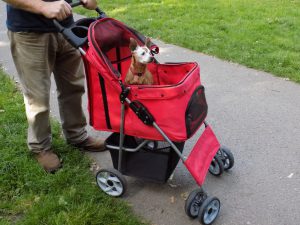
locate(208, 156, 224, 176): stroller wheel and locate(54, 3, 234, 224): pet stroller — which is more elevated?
locate(54, 3, 234, 224): pet stroller

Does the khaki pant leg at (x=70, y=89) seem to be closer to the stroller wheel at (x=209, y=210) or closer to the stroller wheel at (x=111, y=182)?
the stroller wheel at (x=111, y=182)

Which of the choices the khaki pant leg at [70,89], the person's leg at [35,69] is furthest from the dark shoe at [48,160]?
the khaki pant leg at [70,89]

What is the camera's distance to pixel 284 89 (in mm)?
5105

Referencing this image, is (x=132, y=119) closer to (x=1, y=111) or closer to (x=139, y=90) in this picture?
(x=139, y=90)

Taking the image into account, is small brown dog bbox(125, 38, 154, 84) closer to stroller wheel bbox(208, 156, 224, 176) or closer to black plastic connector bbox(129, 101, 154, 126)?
black plastic connector bbox(129, 101, 154, 126)

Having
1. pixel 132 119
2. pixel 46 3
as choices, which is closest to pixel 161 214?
pixel 132 119

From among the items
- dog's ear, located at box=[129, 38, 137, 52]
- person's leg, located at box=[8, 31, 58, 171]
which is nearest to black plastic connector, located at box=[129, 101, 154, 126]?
dog's ear, located at box=[129, 38, 137, 52]

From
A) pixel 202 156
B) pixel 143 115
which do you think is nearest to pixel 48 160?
pixel 143 115

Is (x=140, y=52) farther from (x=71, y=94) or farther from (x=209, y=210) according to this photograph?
(x=209, y=210)

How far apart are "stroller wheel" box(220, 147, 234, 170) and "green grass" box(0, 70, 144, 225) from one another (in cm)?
90

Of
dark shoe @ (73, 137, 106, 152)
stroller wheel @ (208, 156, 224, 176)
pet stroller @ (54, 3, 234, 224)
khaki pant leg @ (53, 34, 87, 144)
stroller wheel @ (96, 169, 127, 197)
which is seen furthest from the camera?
dark shoe @ (73, 137, 106, 152)

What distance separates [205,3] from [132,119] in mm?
6366

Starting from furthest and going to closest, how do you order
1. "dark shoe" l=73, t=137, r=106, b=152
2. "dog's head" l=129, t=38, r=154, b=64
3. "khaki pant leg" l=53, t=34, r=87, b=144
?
1. "dark shoe" l=73, t=137, r=106, b=152
2. "khaki pant leg" l=53, t=34, r=87, b=144
3. "dog's head" l=129, t=38, r=154, b=64

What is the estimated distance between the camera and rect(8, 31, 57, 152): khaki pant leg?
126 inches
